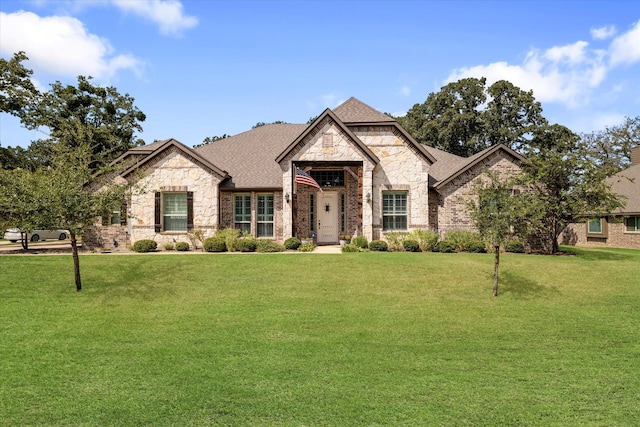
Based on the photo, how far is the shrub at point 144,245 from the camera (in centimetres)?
1997

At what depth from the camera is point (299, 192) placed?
22938 mm

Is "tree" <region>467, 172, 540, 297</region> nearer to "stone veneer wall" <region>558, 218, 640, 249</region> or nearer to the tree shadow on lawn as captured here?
the tree shadow on lawn

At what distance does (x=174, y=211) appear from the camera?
70.8 ft

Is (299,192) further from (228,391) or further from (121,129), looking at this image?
(121,129)

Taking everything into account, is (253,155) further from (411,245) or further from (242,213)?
(411,245)

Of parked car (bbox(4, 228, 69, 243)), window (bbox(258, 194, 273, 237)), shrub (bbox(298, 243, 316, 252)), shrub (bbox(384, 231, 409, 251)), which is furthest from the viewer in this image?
parked car (bbox(4, 228, 69, 243))

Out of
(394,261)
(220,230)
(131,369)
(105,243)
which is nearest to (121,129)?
(105,243)

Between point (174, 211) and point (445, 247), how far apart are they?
13.5 metres

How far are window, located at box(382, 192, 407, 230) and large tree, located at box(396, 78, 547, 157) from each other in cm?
2640

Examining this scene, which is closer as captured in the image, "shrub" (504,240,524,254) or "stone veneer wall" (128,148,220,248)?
"shrub" (504,240,524,254)

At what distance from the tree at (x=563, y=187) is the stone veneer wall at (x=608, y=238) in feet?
21.6

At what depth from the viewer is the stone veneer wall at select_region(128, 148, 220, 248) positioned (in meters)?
21.4

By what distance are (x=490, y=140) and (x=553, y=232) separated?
1130 inches

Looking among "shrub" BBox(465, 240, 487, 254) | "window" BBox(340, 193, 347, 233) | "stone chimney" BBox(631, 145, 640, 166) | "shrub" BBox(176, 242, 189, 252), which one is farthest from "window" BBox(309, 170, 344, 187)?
"stone chimney" BBox(631, 145, 640, 166)
